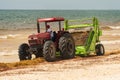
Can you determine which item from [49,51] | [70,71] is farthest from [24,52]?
[70,71]

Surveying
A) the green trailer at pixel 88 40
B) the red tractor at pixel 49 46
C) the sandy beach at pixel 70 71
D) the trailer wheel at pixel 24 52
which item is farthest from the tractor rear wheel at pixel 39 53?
the green trailer at pixel 88 40

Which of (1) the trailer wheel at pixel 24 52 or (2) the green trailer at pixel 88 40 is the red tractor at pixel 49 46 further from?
(2) the green trailer at pixel 88 40

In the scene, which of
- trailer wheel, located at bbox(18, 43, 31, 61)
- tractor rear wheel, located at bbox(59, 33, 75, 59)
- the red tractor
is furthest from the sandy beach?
trailer wheel, located at bbox(18, 43, 31, 61)

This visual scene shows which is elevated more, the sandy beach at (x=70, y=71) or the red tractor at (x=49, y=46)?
the red tractor at (x=49, y=46)

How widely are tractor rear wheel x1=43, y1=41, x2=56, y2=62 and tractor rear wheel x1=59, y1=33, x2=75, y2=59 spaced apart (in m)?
0.63

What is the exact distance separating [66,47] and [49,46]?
4.88 ft

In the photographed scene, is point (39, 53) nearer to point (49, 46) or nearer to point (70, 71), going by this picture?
point (49, 46)

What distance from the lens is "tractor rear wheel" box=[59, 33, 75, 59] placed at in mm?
19953

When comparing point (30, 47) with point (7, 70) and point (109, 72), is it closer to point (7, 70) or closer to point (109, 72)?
→ point (7, 70)

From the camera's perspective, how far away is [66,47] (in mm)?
20266

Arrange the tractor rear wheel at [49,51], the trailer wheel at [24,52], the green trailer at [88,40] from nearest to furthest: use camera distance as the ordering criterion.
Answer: the tractor rear wheel at [49,51] → the trailer wheel at [24,52] → the green trailer at [88,40]

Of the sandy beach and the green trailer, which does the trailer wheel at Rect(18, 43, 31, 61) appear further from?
the green trailer

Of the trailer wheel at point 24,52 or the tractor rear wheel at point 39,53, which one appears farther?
the trailer wheel at point 24,52

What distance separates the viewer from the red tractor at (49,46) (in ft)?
62.8
